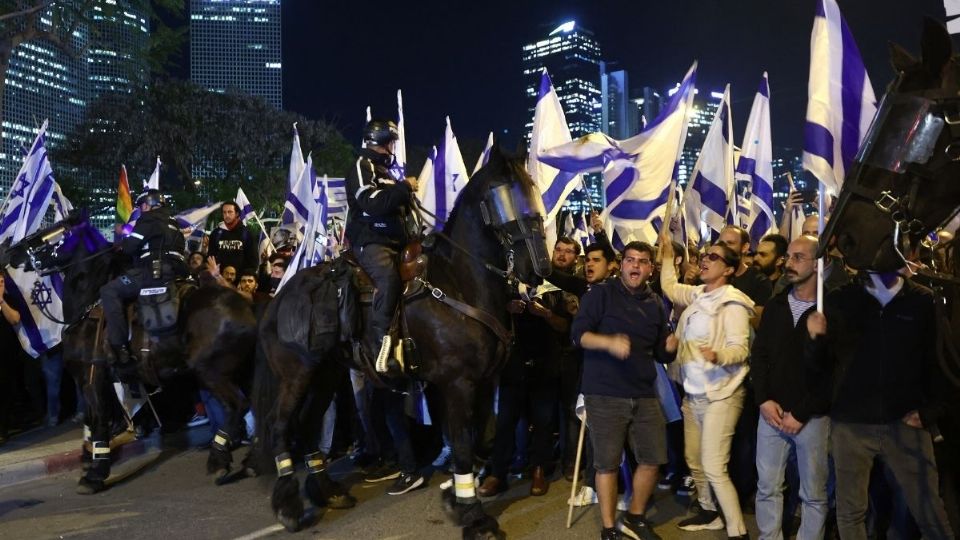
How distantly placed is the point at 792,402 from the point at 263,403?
16.0 feet

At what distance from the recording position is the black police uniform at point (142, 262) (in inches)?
314

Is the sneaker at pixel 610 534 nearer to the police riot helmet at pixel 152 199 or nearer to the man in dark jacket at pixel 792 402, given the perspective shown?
the man in dark jacket at pixel 792 402

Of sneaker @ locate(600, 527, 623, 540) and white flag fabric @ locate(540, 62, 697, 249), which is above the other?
white flag fabric @ locate(540, 62, 697, 249)

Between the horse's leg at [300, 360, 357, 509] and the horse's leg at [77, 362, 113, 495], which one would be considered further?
the horse's leg at [77, 362, 113, 495]

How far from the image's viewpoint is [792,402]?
194 inches

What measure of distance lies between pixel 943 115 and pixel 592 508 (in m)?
4.60

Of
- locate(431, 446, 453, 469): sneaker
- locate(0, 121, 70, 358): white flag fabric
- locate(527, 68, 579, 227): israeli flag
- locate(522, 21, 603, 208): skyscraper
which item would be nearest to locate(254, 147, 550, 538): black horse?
locate(431, 446, 453, 469): sneaker

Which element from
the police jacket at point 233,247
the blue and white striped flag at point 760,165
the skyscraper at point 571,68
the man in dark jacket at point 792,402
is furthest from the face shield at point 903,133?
the skyscraper at point 571,68

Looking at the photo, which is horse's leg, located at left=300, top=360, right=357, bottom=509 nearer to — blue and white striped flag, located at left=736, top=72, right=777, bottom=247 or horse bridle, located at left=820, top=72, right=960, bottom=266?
horse bridle, located at left=820, top=72, right=960, bottom=266

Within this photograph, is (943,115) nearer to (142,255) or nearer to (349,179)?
(349,179)

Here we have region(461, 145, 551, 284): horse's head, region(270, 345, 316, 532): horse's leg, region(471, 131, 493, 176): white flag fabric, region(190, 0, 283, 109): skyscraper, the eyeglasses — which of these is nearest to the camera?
the eyeglasses

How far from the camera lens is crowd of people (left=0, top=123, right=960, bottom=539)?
431 centimetres

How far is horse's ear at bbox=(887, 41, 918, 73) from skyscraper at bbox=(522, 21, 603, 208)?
66543 millimetres

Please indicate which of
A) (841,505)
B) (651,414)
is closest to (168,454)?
(651,414)
